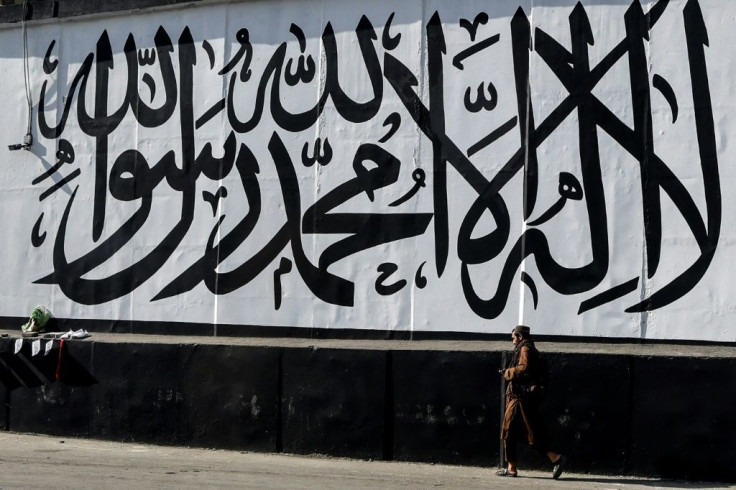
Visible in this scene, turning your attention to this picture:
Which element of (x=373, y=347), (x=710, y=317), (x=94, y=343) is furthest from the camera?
(x=94, y=343)

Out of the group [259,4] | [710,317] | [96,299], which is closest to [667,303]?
[710,317]

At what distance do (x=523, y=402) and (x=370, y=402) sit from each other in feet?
6.77

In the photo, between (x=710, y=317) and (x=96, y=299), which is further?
(x=96, y=299)

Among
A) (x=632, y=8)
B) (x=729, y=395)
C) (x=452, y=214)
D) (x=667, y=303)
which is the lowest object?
(x=729, y=395)

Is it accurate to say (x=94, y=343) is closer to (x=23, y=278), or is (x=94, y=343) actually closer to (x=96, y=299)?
(x=96, y=299)

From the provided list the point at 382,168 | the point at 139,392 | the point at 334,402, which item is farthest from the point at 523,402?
the point at 139,392

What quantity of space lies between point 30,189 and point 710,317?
10.3 meters

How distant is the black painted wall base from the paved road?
0.27m

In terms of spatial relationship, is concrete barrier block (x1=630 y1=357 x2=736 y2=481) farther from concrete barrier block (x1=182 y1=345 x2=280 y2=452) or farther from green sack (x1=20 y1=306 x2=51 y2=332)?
green sack (x1=20 y1=306 x2=51 y2=332)

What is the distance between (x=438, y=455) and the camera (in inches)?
524

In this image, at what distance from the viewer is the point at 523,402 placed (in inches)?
492

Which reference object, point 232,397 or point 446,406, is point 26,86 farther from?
point 446,406

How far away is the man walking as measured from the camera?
12344 mm

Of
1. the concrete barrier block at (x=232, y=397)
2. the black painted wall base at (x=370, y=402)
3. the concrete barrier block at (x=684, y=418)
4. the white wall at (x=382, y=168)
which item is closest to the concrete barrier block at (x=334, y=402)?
the black painted wall base at (x=370, y=402)
